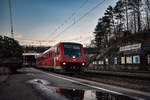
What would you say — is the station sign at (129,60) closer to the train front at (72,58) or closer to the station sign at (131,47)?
the station sign at (131,47)

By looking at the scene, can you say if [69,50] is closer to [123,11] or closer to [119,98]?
[119,98]

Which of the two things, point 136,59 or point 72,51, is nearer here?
point 72,51

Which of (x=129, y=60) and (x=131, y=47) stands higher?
(x=131, y=47)

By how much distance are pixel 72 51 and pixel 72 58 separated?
85 cm

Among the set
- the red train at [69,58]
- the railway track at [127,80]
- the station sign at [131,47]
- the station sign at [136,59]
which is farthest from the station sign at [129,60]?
the railway track at [127,80]

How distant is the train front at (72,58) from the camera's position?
1725 cm

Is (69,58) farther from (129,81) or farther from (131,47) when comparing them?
(131,47)

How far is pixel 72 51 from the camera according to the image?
1820 cm

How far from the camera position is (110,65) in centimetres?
3441

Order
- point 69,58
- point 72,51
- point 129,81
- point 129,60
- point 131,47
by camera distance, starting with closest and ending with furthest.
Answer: point 129,81
point 69,58
point 72,51
point 129,60
point 131,47

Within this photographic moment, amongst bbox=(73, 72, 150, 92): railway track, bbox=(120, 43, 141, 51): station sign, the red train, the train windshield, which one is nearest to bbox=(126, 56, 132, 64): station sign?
bbox=(120, 43, 141, 51): station sign

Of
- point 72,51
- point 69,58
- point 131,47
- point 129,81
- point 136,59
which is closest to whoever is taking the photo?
point 129,81

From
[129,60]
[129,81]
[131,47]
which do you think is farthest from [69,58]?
[131,47]

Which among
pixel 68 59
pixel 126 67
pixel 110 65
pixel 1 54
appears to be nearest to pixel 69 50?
pixel 68 59
